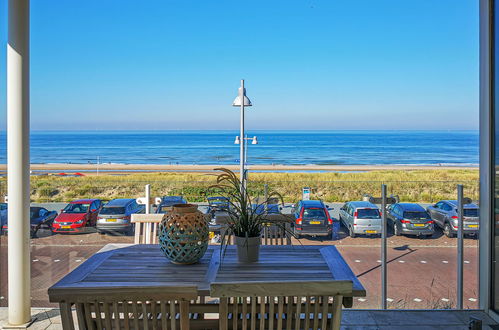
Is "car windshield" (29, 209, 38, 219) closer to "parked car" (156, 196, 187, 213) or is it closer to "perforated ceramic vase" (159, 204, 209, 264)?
"parked car" (156, 196, 187, 213)

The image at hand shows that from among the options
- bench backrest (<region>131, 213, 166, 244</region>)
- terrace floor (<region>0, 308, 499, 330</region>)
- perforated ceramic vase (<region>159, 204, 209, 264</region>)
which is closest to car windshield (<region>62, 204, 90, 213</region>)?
terrace floor (<region>0, 308, 499, 330</region>)

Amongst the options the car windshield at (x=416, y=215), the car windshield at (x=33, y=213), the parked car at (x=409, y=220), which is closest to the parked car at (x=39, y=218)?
the car windshield at (x=33, y=213)

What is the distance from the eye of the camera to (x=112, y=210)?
3.42 metres

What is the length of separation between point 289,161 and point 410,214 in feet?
69.3

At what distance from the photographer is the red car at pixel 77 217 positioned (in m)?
3.42

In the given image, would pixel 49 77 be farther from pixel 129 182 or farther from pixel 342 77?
pixel 129 182

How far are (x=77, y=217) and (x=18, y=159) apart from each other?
0.81 meters

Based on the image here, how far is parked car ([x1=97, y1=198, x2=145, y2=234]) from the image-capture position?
3.29m

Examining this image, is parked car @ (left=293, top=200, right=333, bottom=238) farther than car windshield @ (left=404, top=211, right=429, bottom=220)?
No

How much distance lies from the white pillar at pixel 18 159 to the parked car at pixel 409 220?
2.38m

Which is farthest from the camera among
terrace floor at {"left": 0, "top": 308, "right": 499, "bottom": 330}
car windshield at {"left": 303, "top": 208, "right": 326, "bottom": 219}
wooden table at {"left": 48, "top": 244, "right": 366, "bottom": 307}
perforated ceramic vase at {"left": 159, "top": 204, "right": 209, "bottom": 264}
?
car windshield at {"left": 303, "top": 208, "right": 326, "bottom": 219}

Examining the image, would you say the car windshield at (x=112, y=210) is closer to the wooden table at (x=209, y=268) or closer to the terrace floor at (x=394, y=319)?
the terrace floor at (x=394, y=319)

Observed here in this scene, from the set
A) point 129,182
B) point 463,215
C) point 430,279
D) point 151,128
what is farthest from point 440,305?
point 151,128

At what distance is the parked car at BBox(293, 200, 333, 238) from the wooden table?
1075 mm
